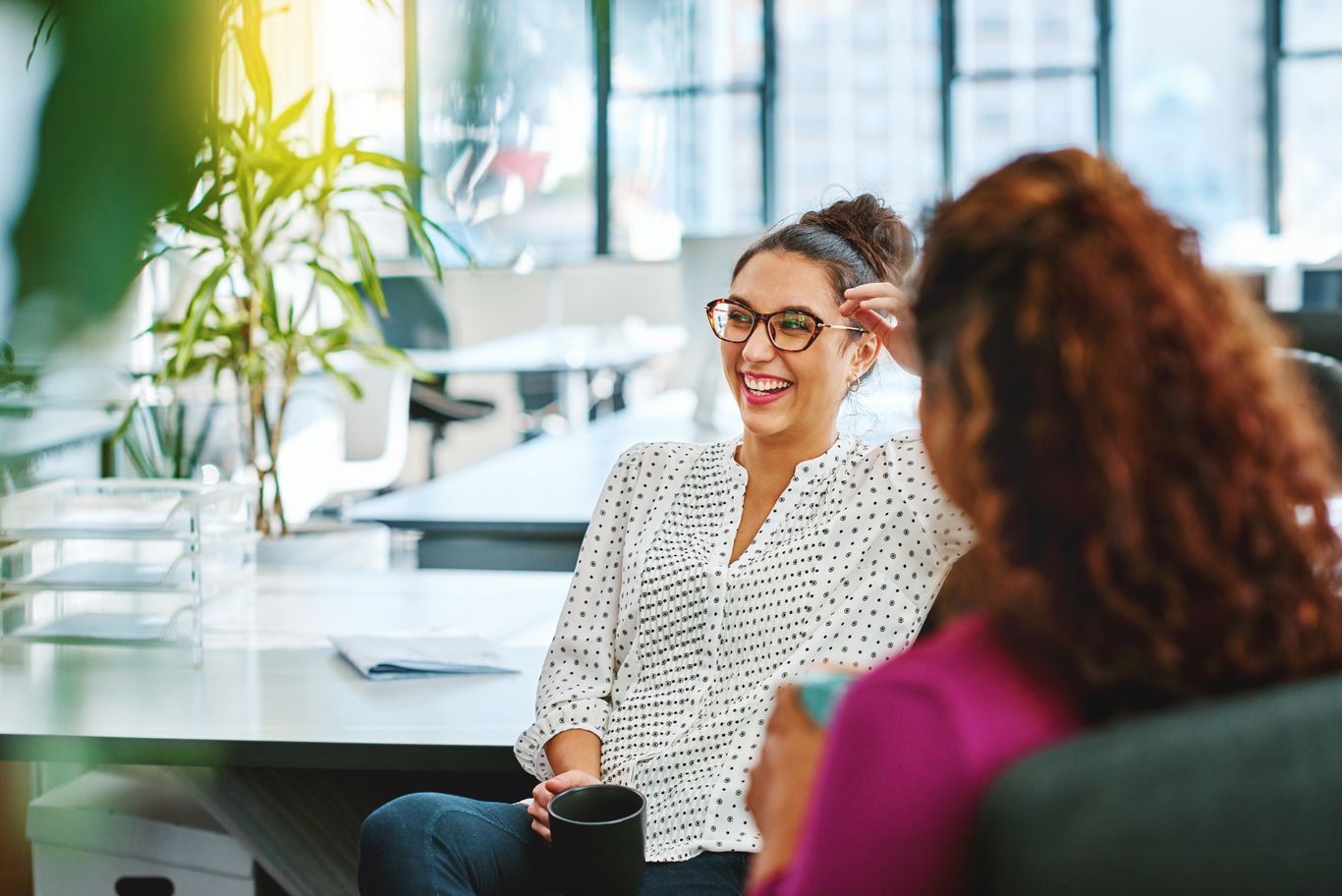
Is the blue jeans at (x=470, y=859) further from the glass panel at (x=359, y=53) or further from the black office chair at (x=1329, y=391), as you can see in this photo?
the black office chair at (x=1329, y=391)

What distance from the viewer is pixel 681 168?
873 cm

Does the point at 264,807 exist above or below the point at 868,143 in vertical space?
below

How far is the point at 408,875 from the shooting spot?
1292 millimetres

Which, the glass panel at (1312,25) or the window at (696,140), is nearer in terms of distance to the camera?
the glass panel at (1312,25)

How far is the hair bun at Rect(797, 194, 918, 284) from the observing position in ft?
5.30

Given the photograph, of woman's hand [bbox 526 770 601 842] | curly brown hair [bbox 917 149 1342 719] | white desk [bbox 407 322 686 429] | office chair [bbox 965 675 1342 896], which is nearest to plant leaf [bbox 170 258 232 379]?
woman's hand [bbox 526 770 601 842]

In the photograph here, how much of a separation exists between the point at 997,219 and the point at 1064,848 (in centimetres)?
29

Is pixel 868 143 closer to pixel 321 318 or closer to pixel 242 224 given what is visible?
pixel 321 318

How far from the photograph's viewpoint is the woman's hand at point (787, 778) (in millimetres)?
678

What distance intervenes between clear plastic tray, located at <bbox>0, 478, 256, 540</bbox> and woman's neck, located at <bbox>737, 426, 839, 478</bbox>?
697mm

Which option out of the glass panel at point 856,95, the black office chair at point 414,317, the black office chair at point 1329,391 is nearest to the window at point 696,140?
the glass panel at point 856,95

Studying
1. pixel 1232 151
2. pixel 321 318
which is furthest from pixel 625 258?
pixel 1232 151

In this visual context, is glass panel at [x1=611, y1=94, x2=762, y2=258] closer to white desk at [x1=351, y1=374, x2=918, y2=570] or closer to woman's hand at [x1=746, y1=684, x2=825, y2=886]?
white desk at [x1=351, y1=374, x2=918, y2=570]

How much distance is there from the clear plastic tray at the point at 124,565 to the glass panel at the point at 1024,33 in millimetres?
7011
